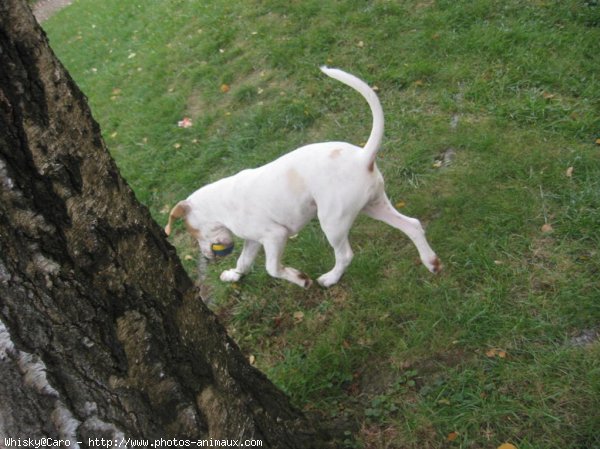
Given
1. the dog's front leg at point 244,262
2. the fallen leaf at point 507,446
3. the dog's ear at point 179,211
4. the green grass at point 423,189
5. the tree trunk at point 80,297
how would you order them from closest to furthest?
the tree trunk at point 80,297, the fallen leaf at point 507,446, the green grass at point 423,189, the dog's ear at point 179,211, the dog's front leg at point 244,262

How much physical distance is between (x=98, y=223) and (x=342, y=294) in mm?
2041

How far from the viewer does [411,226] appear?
312 centimetres

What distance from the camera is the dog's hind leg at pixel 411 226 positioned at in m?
3.11

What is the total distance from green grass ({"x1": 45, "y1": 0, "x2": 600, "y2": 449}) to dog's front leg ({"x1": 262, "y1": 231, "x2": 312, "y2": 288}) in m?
0.14

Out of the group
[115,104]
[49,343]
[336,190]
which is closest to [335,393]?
[336,190]

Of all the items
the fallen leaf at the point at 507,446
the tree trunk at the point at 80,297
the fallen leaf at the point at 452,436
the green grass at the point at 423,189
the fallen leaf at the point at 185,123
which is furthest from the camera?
the fallen leaf at the point at 185,123

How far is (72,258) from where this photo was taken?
1.43 m

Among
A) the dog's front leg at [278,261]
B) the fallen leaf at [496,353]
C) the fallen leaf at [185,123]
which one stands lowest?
the fallen leaf at [185,123]

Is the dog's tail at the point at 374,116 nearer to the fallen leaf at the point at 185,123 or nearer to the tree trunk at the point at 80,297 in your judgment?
the tree trunk at the point at 80,297

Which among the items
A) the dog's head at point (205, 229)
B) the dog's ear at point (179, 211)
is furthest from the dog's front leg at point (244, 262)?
the dog's ear at point (179, 211)

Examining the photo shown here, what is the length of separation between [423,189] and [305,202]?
119 centimetres

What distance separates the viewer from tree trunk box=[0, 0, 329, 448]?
4.02 ft

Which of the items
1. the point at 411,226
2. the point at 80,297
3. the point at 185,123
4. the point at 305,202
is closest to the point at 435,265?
the point at 411,226

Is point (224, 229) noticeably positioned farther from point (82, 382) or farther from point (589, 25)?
point (589, 25)
